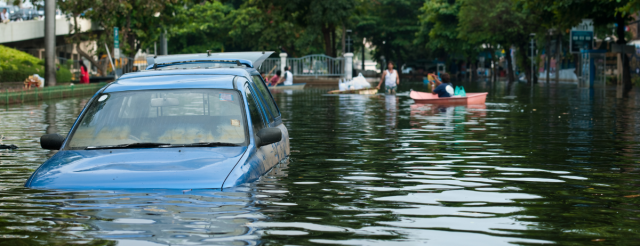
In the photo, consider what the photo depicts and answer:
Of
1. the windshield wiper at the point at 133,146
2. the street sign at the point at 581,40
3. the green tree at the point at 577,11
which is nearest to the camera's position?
the windshield wiper at the point at 133,146

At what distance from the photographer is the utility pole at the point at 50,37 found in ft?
97.2

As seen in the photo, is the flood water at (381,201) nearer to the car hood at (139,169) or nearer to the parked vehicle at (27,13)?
the car hood at (139,169)

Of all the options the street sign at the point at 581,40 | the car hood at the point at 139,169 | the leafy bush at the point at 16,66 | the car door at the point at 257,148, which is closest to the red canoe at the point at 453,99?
the car door at the point at 257,148

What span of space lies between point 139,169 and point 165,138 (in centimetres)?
71

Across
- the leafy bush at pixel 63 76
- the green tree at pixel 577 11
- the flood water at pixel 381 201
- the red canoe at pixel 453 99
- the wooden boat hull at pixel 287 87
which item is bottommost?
the flood water at pixel 381 201

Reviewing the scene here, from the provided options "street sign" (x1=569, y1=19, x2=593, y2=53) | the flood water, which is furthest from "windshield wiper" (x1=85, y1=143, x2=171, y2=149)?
"street sign" (x1=569, y1=19, x2=593, y2=53)

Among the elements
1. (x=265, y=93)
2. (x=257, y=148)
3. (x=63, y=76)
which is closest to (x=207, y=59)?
(x=265, y=93)

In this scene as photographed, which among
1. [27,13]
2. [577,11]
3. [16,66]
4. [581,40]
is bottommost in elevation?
[16,66]

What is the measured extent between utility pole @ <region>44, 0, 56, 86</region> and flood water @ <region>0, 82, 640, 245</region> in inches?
690

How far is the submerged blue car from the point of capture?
6.27m

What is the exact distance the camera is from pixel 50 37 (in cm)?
3008

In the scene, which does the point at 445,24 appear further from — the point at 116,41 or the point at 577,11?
the point at 116,41

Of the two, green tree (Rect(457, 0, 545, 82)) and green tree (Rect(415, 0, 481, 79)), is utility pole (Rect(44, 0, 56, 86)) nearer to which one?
green tree (Rect(457, 0, 545, 82))

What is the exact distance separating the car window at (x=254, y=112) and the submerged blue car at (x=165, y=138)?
0.8 inches
